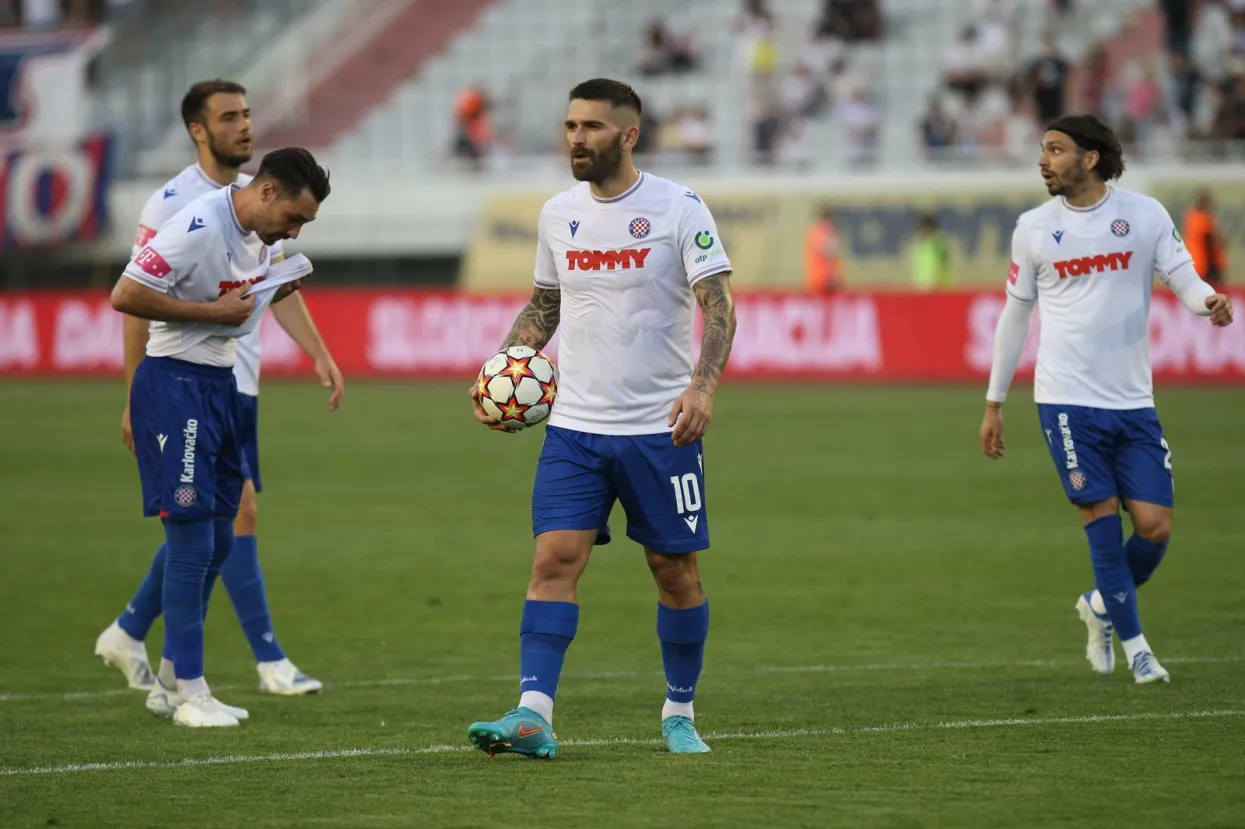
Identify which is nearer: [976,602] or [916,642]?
[916,642]

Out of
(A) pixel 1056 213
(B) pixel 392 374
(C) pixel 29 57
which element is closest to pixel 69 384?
(B) pixel 392 374

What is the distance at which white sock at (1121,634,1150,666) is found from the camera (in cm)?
837

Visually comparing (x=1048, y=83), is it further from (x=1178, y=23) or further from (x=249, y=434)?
(x=249, y=434)

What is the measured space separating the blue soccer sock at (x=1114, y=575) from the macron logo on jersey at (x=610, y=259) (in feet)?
9.28

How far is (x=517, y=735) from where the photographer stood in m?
6.59

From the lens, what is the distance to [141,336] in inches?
315

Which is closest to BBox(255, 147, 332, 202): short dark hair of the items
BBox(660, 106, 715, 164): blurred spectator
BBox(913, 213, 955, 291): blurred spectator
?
BBox(913, 213, 955, 291): blurred spectator

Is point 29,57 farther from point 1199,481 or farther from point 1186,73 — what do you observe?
point 1199,481

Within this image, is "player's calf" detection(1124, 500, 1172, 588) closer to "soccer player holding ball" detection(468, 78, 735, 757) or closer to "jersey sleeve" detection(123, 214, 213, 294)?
"soccer player holding ball" detection(468, 78, 735, 757)

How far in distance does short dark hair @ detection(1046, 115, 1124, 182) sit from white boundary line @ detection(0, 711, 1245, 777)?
2441 mm

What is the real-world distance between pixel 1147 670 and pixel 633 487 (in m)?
2.75

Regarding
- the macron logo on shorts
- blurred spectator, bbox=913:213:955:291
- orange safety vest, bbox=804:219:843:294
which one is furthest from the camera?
orange safety vest, bbox=804:219:843:294

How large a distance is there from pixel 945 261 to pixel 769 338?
147 inches

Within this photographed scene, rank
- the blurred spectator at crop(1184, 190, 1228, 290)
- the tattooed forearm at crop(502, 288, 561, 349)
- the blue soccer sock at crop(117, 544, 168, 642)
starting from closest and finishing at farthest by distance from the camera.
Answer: the tattooed forearm at crop(502, 288, 561, 349), the blue soccer sock at crop(117, 544, 168, 642), the blurred spectator at crop(1184, 190, 1228, 290)
